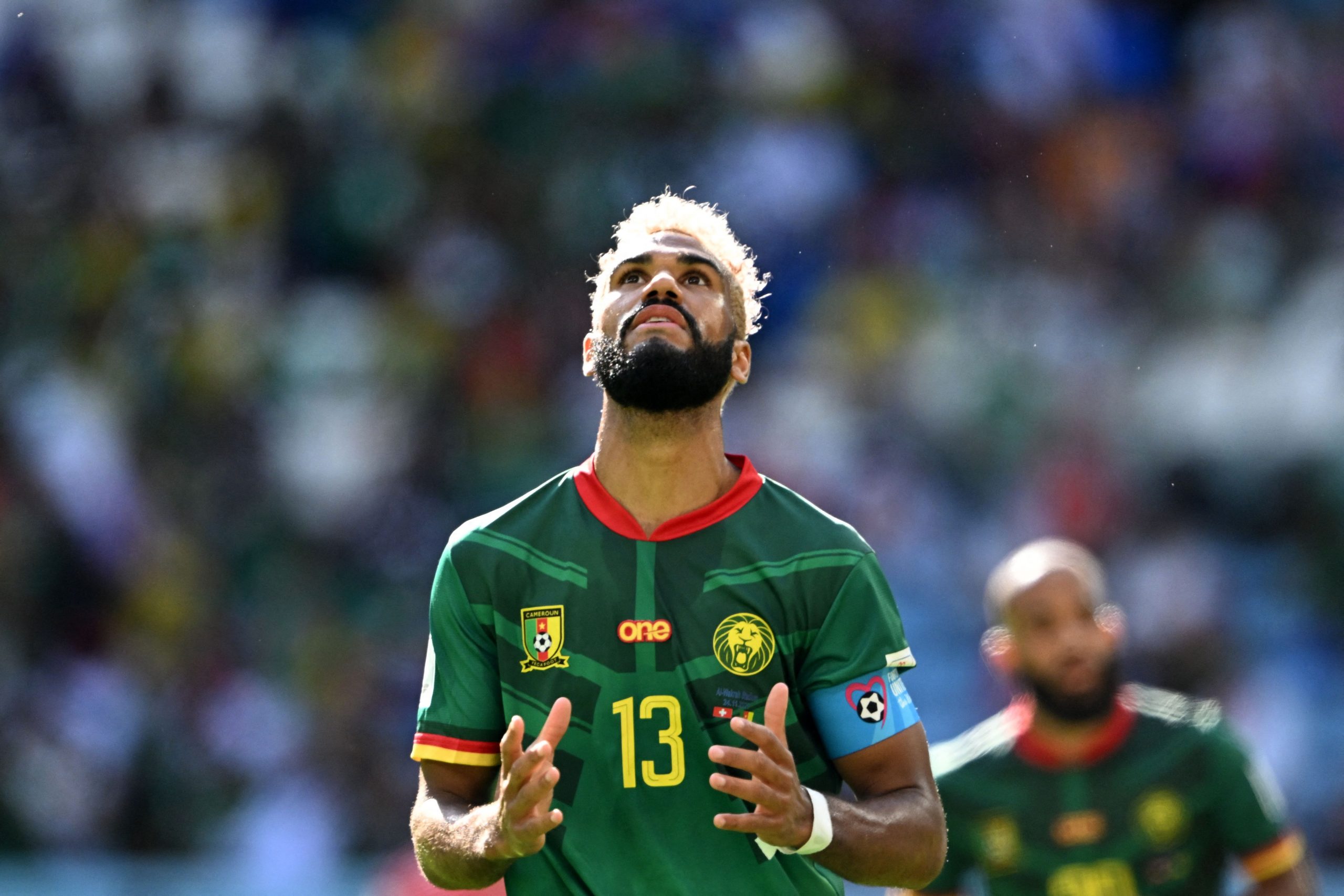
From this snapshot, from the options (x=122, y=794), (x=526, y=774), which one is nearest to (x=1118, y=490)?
(x=122, y=794)

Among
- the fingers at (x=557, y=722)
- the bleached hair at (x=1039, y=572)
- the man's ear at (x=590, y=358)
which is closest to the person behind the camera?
the fingers at (x=557, y=722)

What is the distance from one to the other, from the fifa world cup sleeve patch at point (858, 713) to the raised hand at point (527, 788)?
0.68 metres

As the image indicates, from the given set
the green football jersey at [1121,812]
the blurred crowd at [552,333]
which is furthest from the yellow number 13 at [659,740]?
the blurred crowd at [552,333]

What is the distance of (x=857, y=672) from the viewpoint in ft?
13.8

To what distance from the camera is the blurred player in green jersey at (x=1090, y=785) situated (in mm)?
6066

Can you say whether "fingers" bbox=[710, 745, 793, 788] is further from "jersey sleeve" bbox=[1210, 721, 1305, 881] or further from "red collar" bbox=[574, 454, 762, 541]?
"jersey sleeve" bbox=[1210, 721, 1305, 881]

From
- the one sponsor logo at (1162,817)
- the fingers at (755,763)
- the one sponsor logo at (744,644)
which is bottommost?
the fingers at (755,763)

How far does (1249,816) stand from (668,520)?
270 cm

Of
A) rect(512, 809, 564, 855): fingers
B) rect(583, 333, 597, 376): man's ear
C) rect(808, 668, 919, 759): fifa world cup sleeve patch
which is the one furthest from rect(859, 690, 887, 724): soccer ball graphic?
rect(583, 333, 597, 376): man's ear

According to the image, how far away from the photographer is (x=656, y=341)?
4371 millimetres

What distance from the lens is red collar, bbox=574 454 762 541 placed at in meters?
4.39

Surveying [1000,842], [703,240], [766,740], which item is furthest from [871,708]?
[1000,842]

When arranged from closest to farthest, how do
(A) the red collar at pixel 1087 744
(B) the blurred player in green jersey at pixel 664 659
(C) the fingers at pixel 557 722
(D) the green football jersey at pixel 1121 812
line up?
(C) the fingers at pixel 557 722, (B) the blurred player in green jersey at pixel 664 659, (D) the green football jersey at pixel 1121 812, (A) the red collar at pixel 1087 744

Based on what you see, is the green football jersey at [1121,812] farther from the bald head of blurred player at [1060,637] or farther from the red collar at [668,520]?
the red collar at [668,520]
